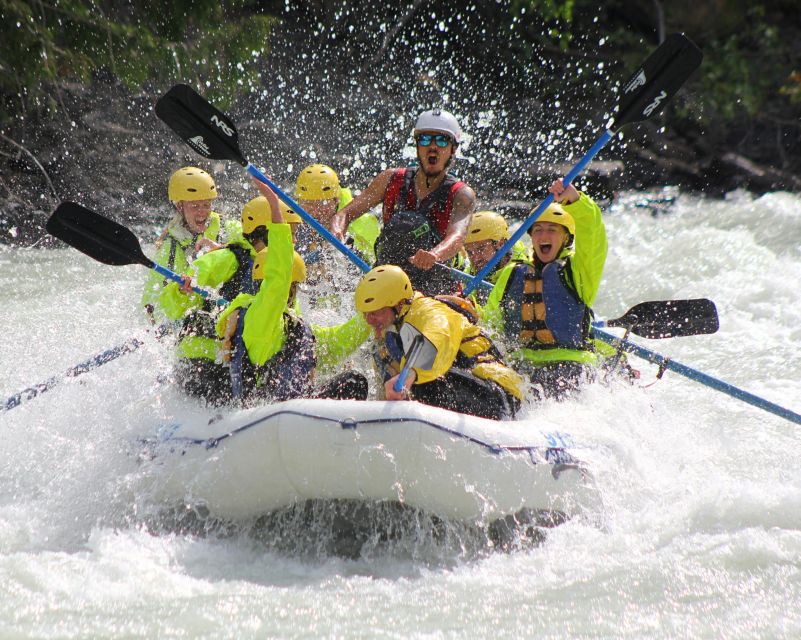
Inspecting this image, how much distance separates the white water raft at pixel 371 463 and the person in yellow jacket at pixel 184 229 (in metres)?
1.91

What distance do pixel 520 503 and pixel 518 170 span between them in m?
9.32

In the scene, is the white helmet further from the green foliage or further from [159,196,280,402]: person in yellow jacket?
the green foliage

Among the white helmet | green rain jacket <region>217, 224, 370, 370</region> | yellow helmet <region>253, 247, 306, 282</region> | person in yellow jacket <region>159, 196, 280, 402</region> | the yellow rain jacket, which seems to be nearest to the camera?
the yellow rain jacket

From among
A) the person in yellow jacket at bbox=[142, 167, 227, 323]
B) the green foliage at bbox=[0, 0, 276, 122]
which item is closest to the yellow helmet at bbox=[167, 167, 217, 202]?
the person in yellow jacket at bbox=[142, 167, 227, 323]

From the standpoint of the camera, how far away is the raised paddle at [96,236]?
5.40 meters

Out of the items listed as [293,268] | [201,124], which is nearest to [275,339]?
[293,268]

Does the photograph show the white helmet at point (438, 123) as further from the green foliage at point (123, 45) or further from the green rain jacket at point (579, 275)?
the green foliage at point (123, 45)

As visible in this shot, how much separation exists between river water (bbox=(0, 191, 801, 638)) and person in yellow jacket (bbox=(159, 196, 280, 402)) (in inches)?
6.2

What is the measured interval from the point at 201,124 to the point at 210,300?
0.95m

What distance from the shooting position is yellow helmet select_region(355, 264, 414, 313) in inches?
167

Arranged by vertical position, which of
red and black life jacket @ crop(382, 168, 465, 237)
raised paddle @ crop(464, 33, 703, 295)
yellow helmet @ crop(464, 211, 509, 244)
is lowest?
yellow helmet @ crop(464, 211, 509, 244)

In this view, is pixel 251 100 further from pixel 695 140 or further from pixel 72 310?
pixel 695 140

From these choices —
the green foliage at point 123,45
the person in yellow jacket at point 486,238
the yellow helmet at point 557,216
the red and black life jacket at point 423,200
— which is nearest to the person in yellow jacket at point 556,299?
the yellow helmet at point 557,216

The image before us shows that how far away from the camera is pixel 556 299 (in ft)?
16.3
